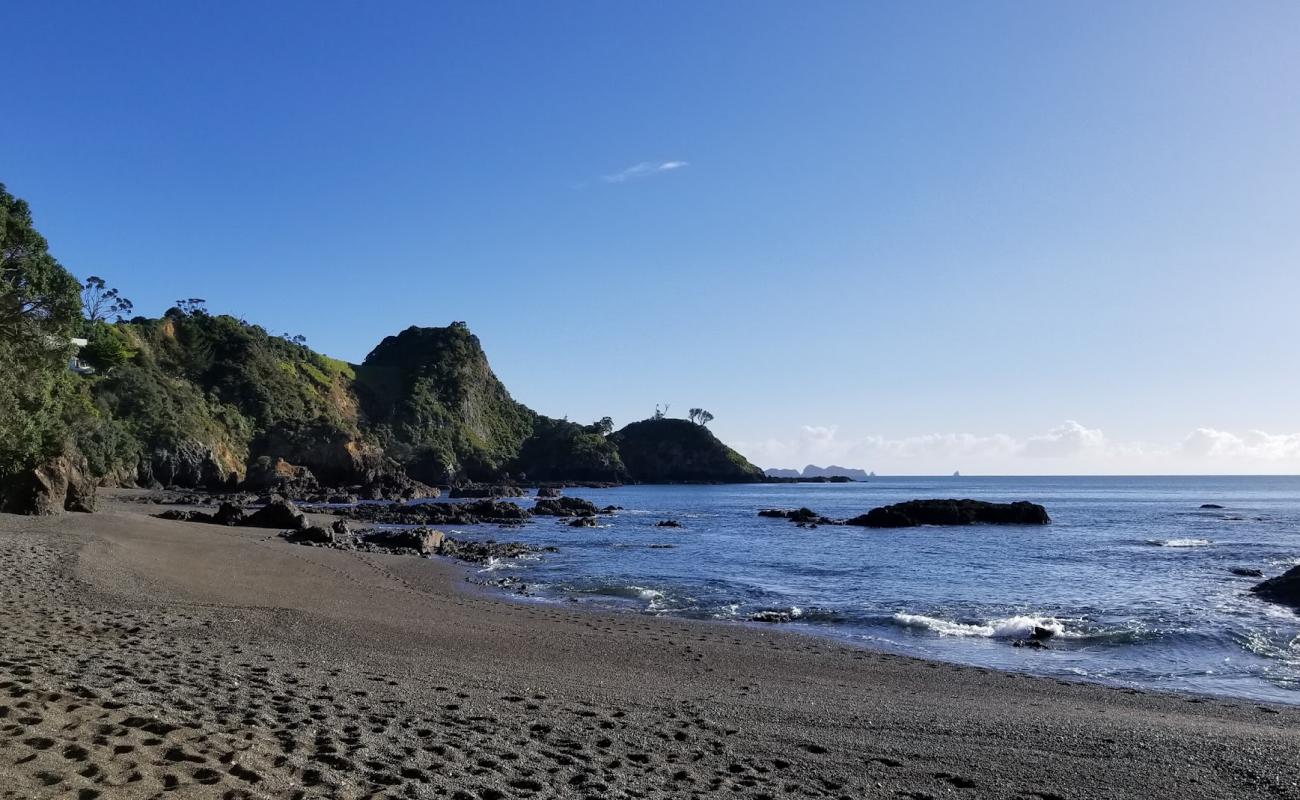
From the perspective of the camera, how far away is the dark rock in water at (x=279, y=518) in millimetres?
37812

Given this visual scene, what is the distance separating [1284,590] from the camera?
76.2ft

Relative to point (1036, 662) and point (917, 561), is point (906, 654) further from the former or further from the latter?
point (917, 561)

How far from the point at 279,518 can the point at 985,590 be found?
31829mm

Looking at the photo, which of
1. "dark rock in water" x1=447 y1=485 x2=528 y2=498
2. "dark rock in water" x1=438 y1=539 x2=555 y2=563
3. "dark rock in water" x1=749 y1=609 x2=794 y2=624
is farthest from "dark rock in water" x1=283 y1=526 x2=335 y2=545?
"dark rock in water" x1=447 y1=485 x2=528 y2=498

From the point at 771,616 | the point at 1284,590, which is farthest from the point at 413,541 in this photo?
the point at 1284,590

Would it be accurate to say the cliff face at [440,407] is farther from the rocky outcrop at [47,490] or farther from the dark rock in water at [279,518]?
the rocky outcrop at [47,490]

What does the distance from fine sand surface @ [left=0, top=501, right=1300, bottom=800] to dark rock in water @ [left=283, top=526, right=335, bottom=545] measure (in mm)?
15893

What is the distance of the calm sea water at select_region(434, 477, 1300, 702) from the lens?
16031 millimetres

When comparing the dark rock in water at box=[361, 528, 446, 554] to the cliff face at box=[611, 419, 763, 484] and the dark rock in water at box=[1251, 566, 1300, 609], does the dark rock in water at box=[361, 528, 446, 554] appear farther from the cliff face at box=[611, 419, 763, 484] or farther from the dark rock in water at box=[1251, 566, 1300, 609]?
the cliff face at box=[611, 419, 763, 484]

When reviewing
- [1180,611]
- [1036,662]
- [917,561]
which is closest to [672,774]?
[1036,662]

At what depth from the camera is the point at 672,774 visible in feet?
24.2

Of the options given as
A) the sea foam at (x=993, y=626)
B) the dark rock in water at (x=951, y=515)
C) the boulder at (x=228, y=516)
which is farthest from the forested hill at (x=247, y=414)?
the dark rock in water at (x=951, y=515)

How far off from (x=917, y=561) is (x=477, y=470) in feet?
353

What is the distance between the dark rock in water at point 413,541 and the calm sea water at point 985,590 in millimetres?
4915
